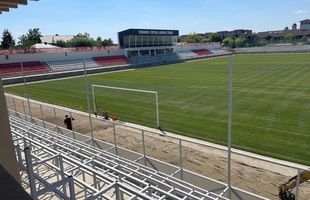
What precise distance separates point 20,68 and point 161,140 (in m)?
38.0

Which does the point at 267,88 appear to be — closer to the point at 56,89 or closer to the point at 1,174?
the point at 56,89

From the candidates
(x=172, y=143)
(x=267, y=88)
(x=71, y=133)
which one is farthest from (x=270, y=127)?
(x=267, y=88)

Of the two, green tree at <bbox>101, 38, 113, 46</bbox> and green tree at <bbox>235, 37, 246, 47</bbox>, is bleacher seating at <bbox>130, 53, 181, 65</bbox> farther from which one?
green tree at <bbox>101, 38, 113, 46</bbox>

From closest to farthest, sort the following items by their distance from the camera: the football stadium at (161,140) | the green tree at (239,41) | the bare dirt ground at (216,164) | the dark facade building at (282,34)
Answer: the football stadium at (161,140), the bare dirt ground at (216,164), the green tree at (239,41), the dark facade building at (282,34)

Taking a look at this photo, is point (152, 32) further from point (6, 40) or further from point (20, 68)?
point (6, 40)

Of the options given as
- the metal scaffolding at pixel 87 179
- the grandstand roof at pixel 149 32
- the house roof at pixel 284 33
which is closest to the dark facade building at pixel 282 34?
the house roof at pixel 284 33

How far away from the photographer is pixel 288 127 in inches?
578

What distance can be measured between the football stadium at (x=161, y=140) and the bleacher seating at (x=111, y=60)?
1522 cm

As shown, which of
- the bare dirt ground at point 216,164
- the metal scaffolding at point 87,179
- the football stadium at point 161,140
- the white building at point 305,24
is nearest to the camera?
the metal scaffolding at point 87,179

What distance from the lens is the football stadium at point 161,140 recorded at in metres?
5.54

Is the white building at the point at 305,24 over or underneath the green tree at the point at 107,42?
over

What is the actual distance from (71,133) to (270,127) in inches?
410

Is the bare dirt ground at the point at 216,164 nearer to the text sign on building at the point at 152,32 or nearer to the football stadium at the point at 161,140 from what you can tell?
the football stadium at the point at 161,140

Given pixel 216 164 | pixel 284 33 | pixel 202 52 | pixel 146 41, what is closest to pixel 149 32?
pixel 146 41
